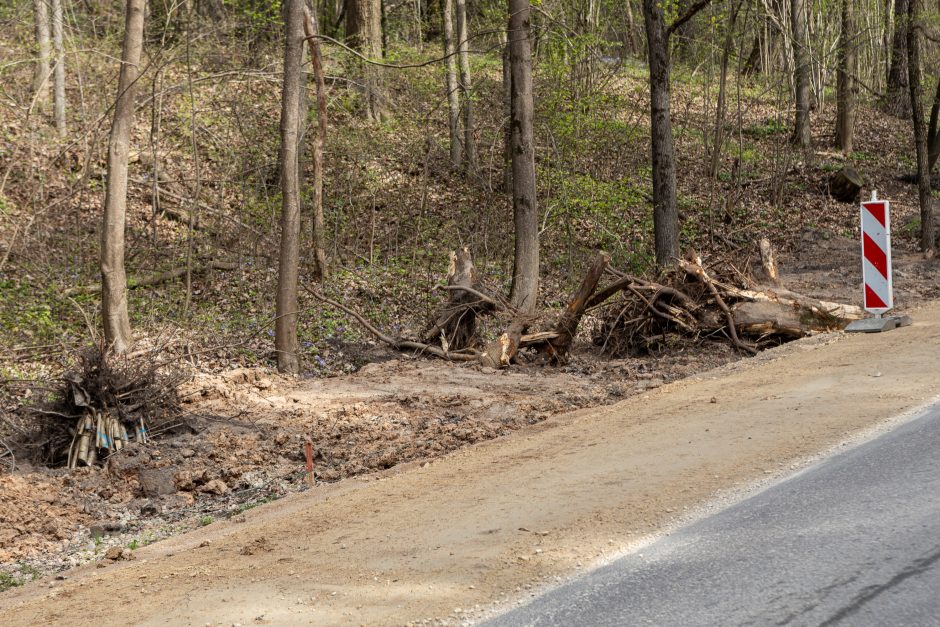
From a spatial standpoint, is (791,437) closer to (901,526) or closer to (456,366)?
(901,526)

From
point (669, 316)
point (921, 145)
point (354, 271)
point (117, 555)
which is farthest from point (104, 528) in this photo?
point (921, 145)

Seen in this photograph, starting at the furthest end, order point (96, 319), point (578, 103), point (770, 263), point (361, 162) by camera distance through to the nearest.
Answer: point (361, 162) → point (578, 103) → point (96, 319) → point (770, 263)

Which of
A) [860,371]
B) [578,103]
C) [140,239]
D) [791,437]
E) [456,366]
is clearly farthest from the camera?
[578,103]

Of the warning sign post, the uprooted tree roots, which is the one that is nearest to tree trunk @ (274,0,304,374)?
the uprooted tree roots

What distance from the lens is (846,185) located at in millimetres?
25953

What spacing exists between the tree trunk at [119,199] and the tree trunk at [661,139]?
32.3ft

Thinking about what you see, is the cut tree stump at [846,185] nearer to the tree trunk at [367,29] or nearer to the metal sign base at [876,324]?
the tree trunk at [367,29]

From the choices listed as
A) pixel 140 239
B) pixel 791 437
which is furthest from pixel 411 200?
pixel 791 437

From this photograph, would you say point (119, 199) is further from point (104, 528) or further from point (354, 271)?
point (354, 271)

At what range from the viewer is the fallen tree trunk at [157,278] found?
1715cm

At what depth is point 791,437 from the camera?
22.1 feet

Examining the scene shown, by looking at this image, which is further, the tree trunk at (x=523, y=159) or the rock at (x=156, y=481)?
the tree trunk at (x=523, y=159)

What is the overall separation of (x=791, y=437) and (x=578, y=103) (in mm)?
15449

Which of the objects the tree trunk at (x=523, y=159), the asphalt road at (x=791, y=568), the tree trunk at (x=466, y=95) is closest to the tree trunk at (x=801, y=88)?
the tree trunk at (x=466, y=95)
